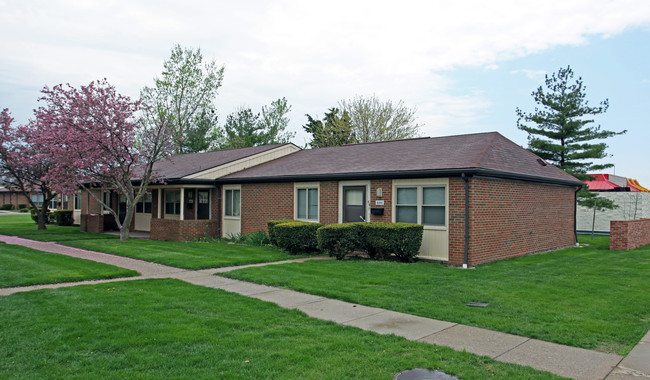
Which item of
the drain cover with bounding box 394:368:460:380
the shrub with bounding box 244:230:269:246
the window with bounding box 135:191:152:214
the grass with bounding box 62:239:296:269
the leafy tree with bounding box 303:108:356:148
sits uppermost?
the leafy tree with bounding box 303:108:356:148

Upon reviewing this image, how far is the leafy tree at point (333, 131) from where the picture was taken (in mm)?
40244

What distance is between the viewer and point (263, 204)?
17234 millimetres

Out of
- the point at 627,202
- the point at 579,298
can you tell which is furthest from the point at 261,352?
the point at 627,202

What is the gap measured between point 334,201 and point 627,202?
18.1 m

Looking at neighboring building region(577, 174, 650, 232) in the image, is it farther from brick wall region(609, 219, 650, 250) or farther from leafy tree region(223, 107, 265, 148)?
leafy tree region(223, 107, 265, 148)

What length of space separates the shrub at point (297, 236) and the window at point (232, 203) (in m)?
4.76

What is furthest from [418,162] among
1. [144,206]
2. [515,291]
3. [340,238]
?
[144,206]

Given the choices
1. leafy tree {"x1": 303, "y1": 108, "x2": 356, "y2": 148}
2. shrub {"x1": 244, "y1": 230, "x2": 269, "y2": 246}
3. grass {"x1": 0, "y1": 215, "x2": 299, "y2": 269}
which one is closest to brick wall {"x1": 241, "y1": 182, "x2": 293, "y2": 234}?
shrub {"x1": 244, "y1": 230, "x2": 269, "y2": 246}

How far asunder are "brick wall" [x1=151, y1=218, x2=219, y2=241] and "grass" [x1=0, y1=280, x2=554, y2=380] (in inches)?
411

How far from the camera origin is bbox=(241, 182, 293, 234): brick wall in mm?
16453

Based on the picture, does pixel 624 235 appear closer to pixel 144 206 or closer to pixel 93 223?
pixel 144 206

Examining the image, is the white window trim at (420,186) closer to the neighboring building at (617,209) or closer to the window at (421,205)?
the window at (421,205)

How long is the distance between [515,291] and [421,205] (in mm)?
4665

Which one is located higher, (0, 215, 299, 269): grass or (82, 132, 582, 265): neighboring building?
(82, 132, 582, 265): neighboring building
